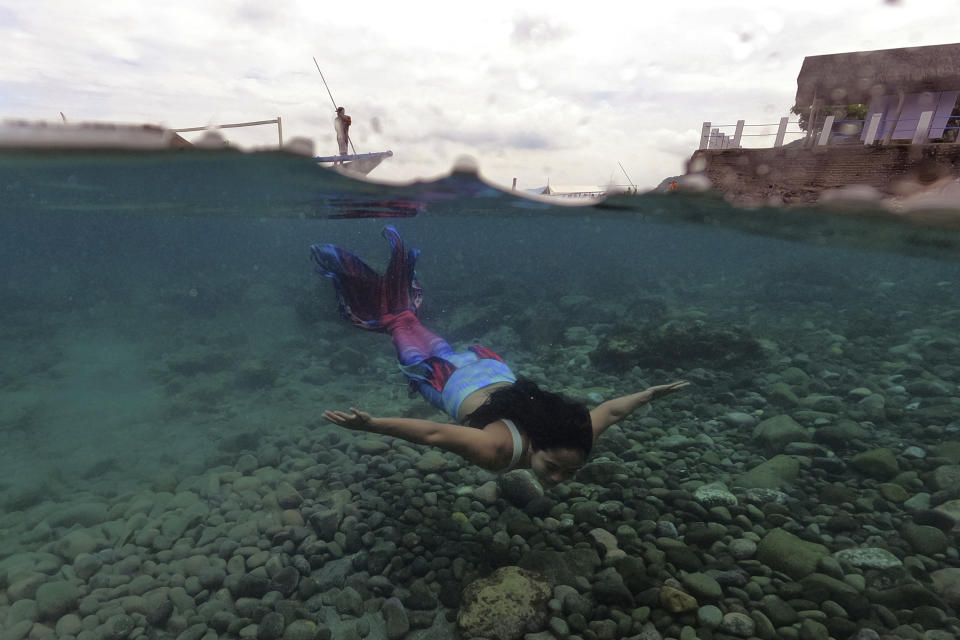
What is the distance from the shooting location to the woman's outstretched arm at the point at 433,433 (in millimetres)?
3346

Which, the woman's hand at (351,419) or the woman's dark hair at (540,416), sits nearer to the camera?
the woman's hand at (351,419)

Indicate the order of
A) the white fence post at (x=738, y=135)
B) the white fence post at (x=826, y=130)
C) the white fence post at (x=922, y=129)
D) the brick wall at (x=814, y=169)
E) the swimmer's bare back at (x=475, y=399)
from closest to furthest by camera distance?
the swimmer's bare back at (x=475, y=399), the brick wall at (x=814, y=169), the white fence post at (x=922, y=129), the white fence post at (x=738, y=135), the white fence post at (x=826, y=130)

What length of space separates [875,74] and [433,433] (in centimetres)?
1546

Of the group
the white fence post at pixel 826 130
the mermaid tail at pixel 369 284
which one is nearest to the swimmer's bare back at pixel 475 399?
the mermaid tail at pixel 369 284

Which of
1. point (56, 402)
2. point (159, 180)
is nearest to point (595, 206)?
point (159, 180)

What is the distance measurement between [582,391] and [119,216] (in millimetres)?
24506

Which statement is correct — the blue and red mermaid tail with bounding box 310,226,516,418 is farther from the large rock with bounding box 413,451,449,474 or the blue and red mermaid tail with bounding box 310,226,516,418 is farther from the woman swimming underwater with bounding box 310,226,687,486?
the large rock with bounding box 413,451,449,474

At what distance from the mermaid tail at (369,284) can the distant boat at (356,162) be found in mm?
3557

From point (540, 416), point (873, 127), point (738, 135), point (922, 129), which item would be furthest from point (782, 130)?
point (540, 416)

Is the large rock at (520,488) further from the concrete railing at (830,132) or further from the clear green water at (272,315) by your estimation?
the concrete railing at (830,132)

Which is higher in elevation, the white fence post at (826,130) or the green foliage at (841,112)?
the green foliage at (841,112)

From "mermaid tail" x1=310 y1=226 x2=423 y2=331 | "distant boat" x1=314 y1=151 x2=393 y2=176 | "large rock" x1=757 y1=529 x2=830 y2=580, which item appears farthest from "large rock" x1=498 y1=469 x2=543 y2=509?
"distant boat" x1=314 y1=151 x2=393 y2=176

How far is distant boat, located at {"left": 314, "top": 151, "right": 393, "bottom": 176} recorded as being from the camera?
10.9 metres

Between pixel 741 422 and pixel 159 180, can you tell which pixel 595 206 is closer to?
pixel 741 422
